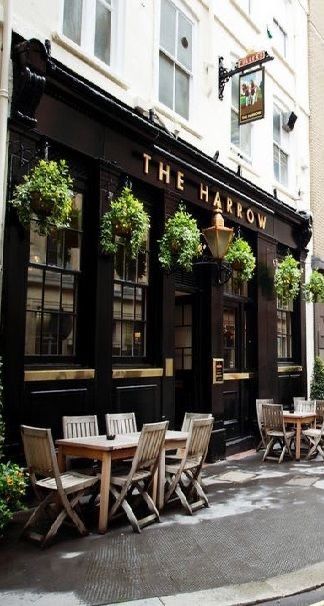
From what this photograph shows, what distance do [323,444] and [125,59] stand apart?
775 cm

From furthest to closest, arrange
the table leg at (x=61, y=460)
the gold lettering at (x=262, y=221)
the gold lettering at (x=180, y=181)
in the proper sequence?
the gold lettering at (x=262, y=221)
the gold lettering at (x=180, y=181)
the table leg at (x=61, y=460)

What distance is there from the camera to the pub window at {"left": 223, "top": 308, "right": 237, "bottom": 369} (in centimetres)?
1084

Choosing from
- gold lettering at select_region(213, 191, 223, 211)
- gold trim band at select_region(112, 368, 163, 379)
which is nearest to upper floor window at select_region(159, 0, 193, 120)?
gold lettering at select_region(213, 191, 223, 211)

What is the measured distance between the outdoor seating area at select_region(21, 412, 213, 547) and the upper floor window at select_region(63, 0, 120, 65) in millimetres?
5259

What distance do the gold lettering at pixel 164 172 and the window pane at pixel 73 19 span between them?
216 cm

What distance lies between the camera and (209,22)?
33.7 ft

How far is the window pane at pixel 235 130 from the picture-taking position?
11.2 meters

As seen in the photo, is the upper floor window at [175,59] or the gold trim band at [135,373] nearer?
the gold trim band at [135,373]

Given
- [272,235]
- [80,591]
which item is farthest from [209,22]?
[80,591]

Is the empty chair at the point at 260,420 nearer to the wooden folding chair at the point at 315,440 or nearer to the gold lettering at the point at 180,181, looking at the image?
the wooden folding chair at the point at 315,440

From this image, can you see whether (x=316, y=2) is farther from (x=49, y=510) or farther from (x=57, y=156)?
(x=49, y=510)

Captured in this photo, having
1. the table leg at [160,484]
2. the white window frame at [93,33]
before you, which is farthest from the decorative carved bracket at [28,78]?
the table leg at [160,484]

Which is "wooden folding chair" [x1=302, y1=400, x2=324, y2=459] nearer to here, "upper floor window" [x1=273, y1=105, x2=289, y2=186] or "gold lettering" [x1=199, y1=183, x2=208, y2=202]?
"gold lettering" [x1=199, y1=183, x2=208, y2=202]

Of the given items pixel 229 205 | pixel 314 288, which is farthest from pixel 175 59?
pixel 314 288
